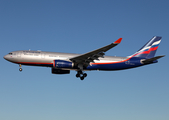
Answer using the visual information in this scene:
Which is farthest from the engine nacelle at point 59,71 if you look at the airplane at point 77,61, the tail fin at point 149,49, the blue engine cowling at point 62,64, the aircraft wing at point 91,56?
the tail fin at point 149,49

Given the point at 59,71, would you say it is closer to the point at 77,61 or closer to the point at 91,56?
the point at 77,61

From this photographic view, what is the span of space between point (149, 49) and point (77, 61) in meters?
14.3

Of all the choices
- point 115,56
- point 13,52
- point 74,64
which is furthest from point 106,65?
point 13,52

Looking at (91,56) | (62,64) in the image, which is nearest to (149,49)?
(91,56)

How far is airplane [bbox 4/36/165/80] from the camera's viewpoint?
3466cm

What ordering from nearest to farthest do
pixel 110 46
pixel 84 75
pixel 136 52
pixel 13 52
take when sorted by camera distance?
pixel 110 46, pixel 13 52, pixel 84 75, pixel 136 52

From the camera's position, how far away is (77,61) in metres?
35.4

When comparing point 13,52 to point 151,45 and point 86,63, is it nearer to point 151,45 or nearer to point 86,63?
point 86,63

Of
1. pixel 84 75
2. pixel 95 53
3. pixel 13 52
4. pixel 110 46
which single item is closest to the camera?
pixel 110 46

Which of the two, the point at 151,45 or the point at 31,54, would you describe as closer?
the point at 31,54

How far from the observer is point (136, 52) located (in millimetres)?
41969

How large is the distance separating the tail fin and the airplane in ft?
5.95

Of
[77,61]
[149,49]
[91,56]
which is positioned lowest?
[77,61]

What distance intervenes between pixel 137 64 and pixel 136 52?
10.4 ft
